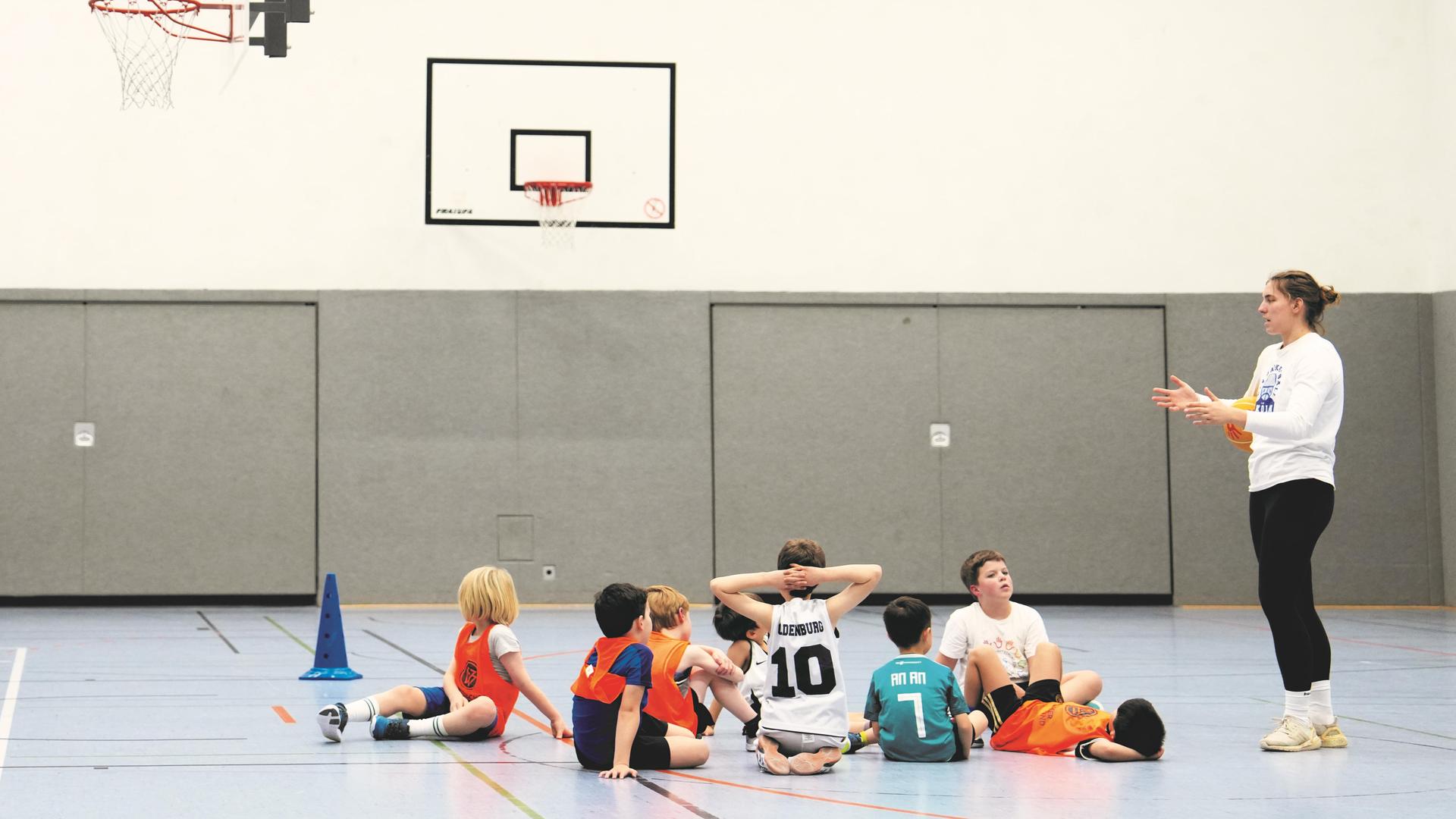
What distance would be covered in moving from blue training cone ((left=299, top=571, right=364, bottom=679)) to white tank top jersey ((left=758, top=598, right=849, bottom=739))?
12.2ft

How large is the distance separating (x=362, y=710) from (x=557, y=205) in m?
8.52

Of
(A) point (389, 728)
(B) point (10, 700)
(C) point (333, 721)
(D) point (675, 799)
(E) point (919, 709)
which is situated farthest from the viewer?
(B) point (10, 700)

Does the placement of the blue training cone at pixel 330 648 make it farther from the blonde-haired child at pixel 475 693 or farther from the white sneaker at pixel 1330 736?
the white sneaker at pixel 1330 736

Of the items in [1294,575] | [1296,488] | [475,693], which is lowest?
[475,693]

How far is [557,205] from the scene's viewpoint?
1378 centimetres

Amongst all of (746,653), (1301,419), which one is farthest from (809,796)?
(1301,419)

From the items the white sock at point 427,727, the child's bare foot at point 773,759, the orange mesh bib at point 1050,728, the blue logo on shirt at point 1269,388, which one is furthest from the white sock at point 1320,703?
the white sock at point 427,727

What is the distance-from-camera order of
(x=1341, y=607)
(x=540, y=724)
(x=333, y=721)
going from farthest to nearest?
(x=1341, y=607) → (x=540, y=724) → (x=333, y=721)

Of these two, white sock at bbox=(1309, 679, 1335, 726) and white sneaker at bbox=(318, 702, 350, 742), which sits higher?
white sock at bbox=(1309, 679, 1335, 726)

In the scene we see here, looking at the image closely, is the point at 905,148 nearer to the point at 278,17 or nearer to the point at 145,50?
the point at 278,17

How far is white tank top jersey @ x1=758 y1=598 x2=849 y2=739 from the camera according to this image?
516cm

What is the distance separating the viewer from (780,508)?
14.2 meters

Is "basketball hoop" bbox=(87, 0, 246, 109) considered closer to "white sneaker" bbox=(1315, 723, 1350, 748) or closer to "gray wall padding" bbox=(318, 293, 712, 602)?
"gray wall padding" bbox=(318, 293, 712, 602)

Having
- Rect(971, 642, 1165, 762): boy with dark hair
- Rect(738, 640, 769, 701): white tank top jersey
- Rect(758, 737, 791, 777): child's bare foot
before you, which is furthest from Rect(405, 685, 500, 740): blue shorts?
Rect(971, 642, 1165, 762): boy with dark hair
